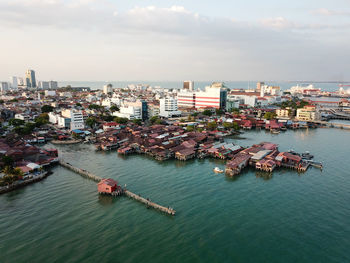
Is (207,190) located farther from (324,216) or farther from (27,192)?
(27,192)

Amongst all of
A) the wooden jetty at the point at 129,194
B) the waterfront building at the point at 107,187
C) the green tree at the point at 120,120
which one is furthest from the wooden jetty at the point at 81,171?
the green tree at the point at 120,120

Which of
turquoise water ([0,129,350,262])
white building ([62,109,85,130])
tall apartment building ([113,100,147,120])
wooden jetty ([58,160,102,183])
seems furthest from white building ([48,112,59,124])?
turquoise water ([0,129,350,262])

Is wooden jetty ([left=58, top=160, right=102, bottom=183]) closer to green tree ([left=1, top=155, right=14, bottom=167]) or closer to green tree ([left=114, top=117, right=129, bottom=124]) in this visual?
green tree ([left=1, top=155, right=14, bottom=167])

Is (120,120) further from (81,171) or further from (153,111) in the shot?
(81,171)

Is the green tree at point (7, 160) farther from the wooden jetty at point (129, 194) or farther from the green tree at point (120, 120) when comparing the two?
the green tree at point (120, 120)

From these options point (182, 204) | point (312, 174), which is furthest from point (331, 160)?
point (182, 204)

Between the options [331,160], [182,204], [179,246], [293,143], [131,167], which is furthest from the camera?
[293,143]

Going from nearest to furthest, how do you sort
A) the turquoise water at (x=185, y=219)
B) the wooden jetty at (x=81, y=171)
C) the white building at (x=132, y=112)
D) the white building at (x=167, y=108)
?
the turquoise water at (x=185, y=219)
the wooden jetty at (x=81, y=171)
the white building at (x=132, y=112)
the white building at (x=167, y=108)
